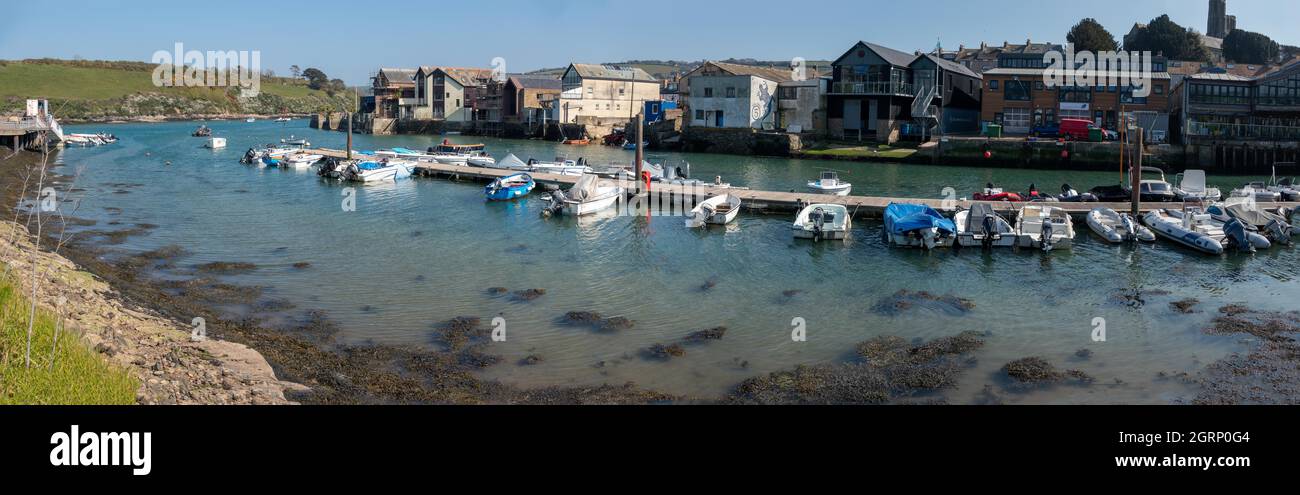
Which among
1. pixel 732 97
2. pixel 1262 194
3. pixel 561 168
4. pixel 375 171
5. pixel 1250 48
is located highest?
pixel 1250 48

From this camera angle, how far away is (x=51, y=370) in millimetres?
10227

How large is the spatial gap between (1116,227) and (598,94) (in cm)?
7081

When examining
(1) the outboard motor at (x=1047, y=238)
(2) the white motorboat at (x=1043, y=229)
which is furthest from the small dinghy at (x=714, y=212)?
(1) the outboard motor at (x=1047, y=238)

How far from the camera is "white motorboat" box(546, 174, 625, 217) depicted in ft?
112

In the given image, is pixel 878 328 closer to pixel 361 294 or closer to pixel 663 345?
pixel 663 345

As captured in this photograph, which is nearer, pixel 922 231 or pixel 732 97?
pixel 922 231

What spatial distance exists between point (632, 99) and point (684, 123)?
2031 centimetres

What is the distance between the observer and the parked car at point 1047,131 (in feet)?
199

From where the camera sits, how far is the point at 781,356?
1650cm

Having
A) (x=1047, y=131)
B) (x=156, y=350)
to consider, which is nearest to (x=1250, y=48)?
(x=1047, y=131)

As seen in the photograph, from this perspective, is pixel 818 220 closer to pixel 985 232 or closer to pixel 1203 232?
pixel 985 232

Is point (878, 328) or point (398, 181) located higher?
point (398, 181)
